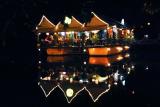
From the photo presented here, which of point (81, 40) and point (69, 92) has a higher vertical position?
point (81, 40)

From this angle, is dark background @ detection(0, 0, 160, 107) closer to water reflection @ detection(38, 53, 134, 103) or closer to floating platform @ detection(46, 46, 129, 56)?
water reflection @ detection(38, 53, 134, 103)

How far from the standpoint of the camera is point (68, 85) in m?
13.0

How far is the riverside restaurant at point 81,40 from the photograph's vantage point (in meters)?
26.7

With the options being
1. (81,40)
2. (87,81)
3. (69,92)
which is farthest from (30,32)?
(81,40)

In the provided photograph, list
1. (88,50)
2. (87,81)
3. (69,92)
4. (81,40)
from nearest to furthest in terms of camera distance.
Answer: (69,92)
(87,81)
(88,50)
(81,40)

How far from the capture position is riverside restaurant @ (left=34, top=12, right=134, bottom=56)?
26656 mm

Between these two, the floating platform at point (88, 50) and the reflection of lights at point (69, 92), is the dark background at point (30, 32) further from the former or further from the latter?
the floating platform at point (88, 50)

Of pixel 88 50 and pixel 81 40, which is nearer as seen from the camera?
pixel 88 50

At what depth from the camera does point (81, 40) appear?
3022cm

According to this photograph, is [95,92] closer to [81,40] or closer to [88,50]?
[88,50]

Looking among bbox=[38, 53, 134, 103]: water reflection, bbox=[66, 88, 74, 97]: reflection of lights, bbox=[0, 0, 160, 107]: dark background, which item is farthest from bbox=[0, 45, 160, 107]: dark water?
bbox=[66, 88, 74, 97]: reflection of lights

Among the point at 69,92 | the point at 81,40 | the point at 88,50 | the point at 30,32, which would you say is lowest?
the point at 69,92

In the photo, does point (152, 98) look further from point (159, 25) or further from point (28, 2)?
point (159, 25)

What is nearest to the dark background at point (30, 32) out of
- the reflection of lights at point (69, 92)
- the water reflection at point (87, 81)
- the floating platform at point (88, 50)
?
the water reflection at point (87, 81)
